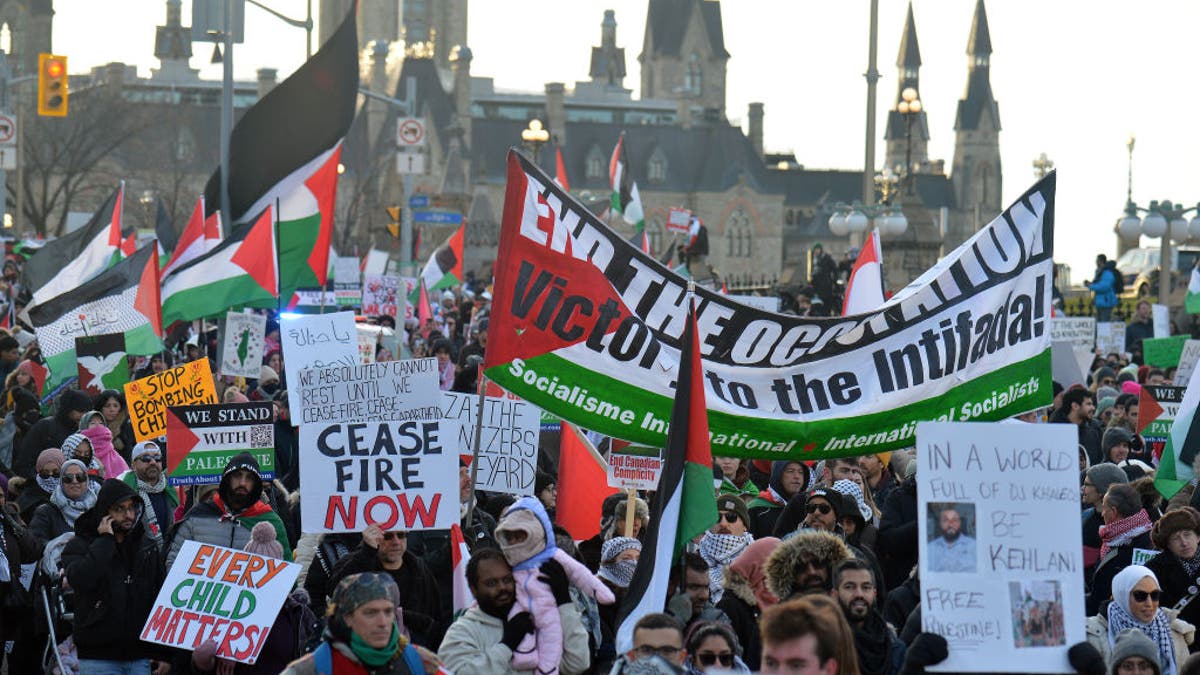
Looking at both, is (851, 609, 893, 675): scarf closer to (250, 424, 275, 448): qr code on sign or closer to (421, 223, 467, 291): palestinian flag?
(250, 424, 275, 448): qr code on sign

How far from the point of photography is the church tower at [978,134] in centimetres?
15425

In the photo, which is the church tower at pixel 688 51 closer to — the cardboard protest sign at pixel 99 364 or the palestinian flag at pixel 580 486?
the cardboard protest sign at pixel 99 364

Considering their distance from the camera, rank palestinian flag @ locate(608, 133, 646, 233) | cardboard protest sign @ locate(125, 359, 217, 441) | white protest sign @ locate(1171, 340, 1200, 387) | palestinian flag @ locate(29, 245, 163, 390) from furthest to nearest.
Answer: palestinian flag @ locate(608, 133, 646, 233) < palestinian flag @ locate(29, 245, 163, 390) < white protest sign @ locate(1171, 340, 1200, 387) < cardboard protest sign @ locate(125, 359, 217, 441)

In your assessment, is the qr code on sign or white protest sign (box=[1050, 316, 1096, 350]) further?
white protest sign (box=[1050, 316, 1096, 350])

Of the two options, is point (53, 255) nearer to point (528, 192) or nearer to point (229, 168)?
point (229, 168)

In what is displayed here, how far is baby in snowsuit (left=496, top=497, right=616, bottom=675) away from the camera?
7.57m

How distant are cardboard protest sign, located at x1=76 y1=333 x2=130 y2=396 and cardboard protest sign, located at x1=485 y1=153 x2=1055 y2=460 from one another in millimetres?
8719

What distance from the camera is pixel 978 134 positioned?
158 metres

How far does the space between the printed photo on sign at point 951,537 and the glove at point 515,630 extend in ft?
5.25

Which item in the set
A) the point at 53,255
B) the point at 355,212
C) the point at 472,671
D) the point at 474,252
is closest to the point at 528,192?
the point at 472,671

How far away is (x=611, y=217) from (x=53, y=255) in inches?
553

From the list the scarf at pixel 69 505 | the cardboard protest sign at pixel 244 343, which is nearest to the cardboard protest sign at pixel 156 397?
the scarf at pixel 69 505

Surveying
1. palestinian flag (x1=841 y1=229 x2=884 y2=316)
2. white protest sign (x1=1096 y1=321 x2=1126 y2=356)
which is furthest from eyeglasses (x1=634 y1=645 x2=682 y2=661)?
white protest sign (x1=1096 y1=321 x2=1126 y2=356)

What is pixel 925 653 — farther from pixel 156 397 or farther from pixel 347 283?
pixel 347 283
